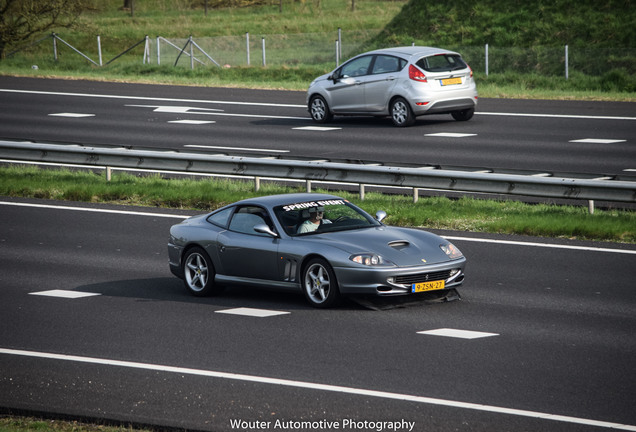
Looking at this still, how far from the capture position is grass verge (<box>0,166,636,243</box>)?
15.6 meters

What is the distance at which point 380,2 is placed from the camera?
3625 inches

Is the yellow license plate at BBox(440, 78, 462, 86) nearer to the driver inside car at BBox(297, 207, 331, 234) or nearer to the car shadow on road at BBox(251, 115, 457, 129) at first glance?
the car shadow on road at BBox(251, 115, 457, 129)

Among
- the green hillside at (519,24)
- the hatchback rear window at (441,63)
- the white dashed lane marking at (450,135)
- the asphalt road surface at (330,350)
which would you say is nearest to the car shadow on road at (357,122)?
the white dashed lane marking at (450,135)

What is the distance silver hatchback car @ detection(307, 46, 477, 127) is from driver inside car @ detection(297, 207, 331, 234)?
1382 centimetres

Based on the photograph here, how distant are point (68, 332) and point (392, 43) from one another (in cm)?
3558

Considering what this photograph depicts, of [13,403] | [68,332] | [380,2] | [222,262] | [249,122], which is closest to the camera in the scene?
[13,403]

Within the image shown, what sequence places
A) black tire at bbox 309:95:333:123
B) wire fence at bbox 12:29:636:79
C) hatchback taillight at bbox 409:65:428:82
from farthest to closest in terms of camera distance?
wire fence at bbox 12:29:636:79 < black tire at bbox 309:95:333:123 < hatchback taillight at bbox 409:65:428:82

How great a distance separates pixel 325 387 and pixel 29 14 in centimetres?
3962

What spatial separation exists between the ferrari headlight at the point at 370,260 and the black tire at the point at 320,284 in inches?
12.4

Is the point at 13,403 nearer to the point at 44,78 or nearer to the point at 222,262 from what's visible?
the point at 222,262

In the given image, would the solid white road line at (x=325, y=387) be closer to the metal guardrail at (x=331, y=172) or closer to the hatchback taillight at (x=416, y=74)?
the metal guardrail at (x=331, y=172)

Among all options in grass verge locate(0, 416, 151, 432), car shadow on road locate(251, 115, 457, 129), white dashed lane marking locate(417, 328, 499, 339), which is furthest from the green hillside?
grass verge locate(0, 416, 151, 432)

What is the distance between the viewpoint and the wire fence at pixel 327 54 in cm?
3609

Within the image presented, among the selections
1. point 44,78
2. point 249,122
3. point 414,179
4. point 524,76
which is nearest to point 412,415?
point 414,179
